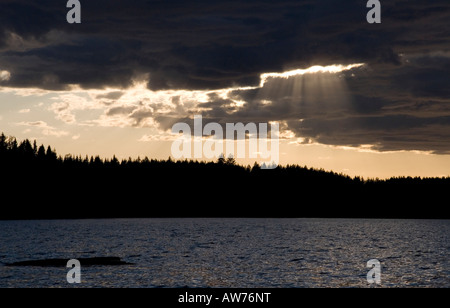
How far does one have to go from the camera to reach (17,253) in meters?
95.8

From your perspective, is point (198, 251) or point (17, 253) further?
point (198, 251)

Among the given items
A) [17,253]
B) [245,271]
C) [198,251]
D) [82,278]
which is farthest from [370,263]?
[17,253]
